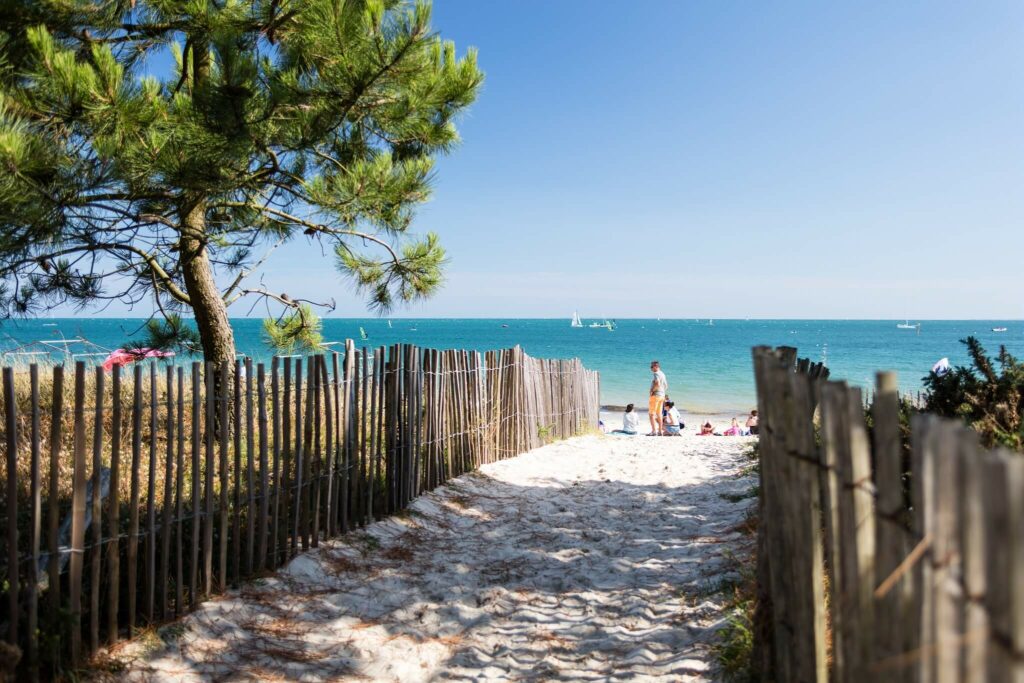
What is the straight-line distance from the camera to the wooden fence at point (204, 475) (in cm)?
314

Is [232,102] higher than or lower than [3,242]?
higher

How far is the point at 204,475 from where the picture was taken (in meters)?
5.00

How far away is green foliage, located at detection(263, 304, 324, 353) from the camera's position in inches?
327

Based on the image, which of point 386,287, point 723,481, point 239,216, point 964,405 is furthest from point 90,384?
point 964,405

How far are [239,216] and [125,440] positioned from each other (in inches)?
100

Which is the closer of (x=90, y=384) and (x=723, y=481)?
(x=723, y=481)

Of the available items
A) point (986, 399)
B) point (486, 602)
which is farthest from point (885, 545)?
point (986, 399)

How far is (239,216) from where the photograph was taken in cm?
743

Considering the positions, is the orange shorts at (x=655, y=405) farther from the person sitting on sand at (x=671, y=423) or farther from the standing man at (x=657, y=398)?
the person sitting on sand at (x=671, y=423)

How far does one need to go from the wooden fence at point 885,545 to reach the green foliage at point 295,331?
6.51 metres

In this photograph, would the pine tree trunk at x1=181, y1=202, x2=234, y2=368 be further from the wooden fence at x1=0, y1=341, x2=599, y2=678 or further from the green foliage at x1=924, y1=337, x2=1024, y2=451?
the green foliage at x1=924, y1=337, x2=1024, y2=451

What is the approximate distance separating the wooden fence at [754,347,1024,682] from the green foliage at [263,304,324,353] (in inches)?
256

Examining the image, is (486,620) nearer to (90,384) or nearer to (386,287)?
(386,287)

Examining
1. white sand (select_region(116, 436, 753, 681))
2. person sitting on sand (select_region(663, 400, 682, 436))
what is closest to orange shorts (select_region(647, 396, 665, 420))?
person sitting on sand (select_region(663, 400, 682, 436))
